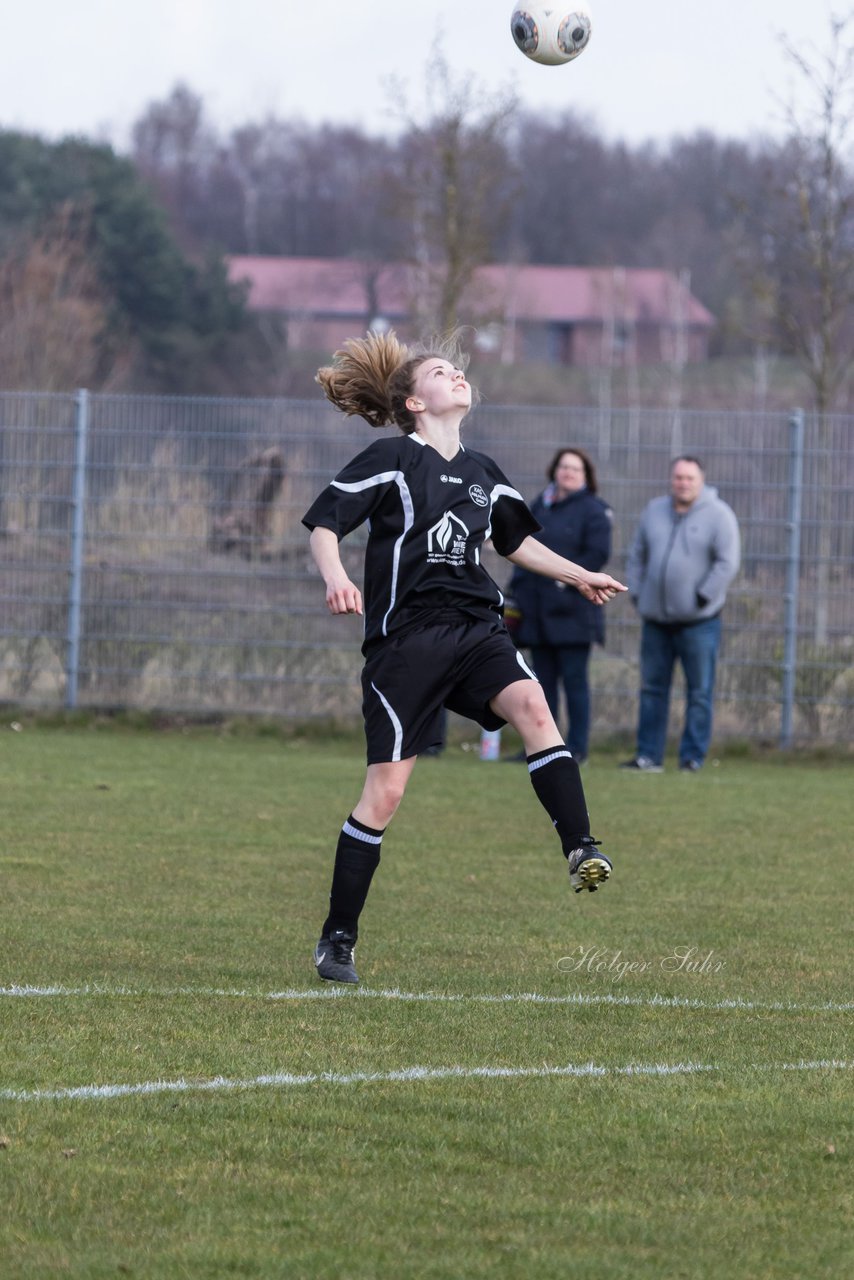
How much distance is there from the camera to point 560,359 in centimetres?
9750

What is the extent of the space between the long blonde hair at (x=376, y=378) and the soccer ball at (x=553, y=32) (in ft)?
13.3

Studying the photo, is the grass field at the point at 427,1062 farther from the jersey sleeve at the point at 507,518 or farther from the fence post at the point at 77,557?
the fence post at the point at 77,557

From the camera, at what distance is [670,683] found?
42.0 ft

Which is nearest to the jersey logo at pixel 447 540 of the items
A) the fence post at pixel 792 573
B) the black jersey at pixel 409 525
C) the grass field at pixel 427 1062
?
the black jersey at pixel 409 525

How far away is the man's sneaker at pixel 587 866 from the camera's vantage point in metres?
5.50

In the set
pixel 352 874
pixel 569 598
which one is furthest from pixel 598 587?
pixel 569 598

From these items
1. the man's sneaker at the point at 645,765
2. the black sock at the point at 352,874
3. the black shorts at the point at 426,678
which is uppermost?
the black shorts at the point at 426,678

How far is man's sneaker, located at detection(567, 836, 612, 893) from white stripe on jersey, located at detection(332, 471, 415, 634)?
0.90m

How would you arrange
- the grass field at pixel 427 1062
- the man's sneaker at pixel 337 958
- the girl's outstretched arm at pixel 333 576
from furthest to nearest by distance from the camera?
the man's sneaker at pixel 337 958
the girl's outstretched arm at pixel 333 576
the grass field at pixel 427 1062

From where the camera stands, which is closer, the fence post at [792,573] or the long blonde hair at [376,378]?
the long blonde hair at [376,378]

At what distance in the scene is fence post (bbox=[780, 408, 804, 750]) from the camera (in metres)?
14.1

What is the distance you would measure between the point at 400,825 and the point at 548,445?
5727 mm

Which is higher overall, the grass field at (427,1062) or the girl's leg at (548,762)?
the girl's leg at (548,762)

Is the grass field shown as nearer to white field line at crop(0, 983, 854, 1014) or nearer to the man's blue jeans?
white field line at crop(0, 983, 854, 1014)
